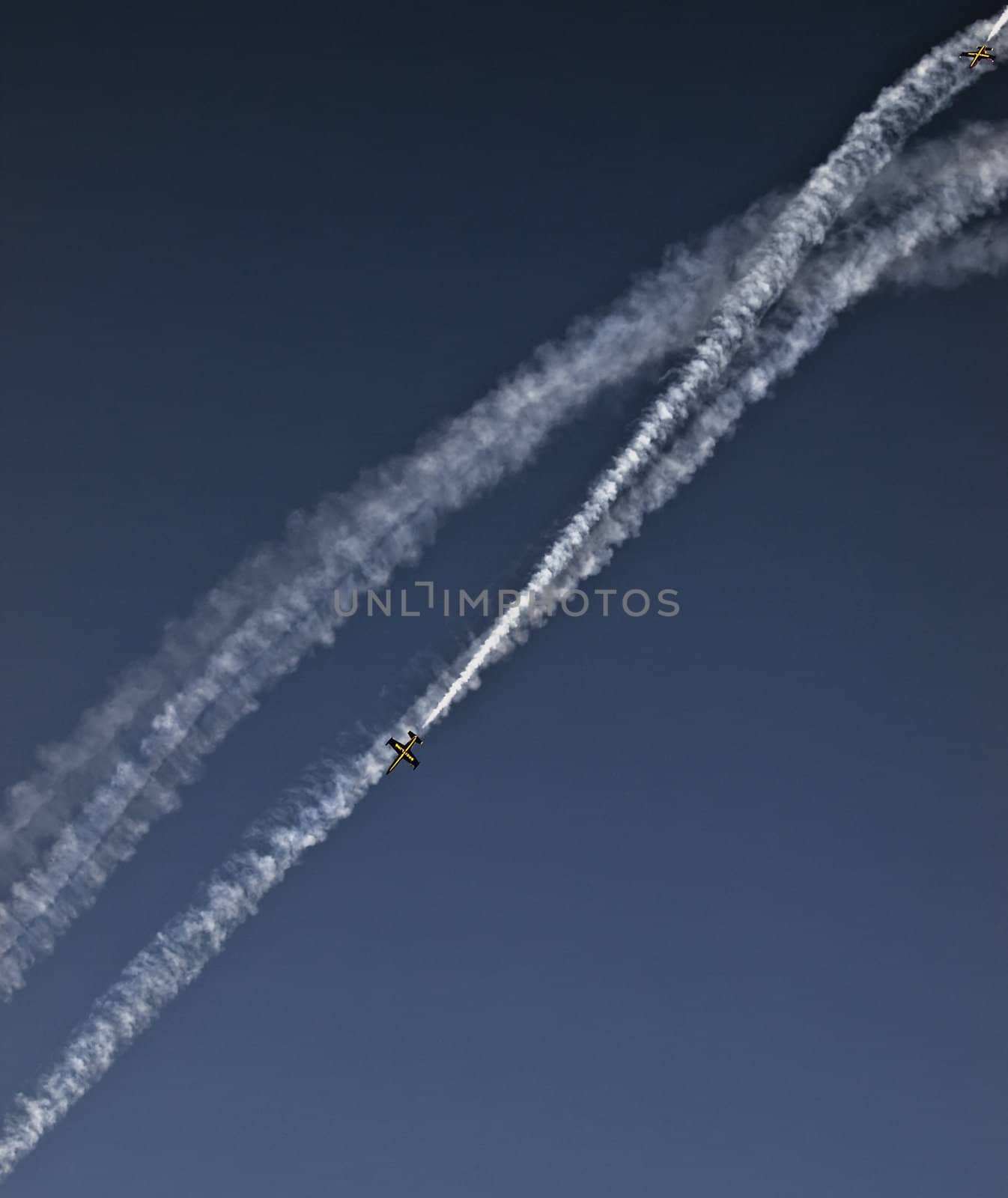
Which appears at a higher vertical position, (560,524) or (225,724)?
(560,524)

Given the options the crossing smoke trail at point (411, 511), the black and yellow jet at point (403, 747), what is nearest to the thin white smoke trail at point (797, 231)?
the crossing smoke trail at point (411, 511)

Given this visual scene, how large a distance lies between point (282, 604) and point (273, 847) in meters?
7.56

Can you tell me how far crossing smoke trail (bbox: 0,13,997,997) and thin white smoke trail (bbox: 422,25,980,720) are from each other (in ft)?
0.14

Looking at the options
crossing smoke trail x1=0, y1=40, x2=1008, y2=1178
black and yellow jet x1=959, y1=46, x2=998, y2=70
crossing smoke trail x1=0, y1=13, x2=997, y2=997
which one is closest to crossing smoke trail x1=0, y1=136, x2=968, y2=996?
crossing smoke trail x1=0, y1=13, x2=997, y2=997

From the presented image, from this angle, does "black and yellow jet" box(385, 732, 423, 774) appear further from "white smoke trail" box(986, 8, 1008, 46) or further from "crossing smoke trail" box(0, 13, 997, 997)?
"white smoke trail" box(986, 8, 1008, 46)

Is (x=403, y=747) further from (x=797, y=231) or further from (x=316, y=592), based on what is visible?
(x=797, y=231)

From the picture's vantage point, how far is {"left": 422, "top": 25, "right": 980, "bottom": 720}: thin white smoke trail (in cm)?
5441

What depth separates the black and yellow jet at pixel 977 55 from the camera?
5453cm

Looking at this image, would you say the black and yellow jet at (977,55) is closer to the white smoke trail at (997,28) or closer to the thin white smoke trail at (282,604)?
the white smoke trail at (997,28)

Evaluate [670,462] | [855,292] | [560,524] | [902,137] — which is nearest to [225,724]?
[560,524]

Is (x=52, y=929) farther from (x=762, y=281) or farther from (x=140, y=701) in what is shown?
(x=762, y=281)

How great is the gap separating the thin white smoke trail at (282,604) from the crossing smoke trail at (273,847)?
2.63m

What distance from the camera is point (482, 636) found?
57250 millimetres

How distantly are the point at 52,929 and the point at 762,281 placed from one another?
29.7 m
